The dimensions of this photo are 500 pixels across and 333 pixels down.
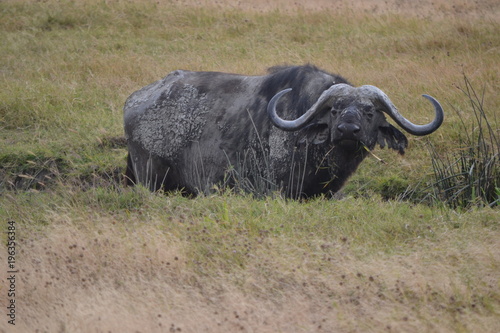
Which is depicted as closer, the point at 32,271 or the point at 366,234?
the point at 32,271

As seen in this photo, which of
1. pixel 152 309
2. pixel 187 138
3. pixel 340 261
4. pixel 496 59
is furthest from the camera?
pixel 496 59

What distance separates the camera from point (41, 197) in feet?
20.4

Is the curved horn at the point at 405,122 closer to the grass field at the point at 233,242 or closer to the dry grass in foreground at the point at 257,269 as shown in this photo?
the grass field at the point at 233,242

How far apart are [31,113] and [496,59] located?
703cm

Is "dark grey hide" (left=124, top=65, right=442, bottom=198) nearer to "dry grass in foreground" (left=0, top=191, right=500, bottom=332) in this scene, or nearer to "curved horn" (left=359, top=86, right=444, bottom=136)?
"curved horn" (left=359, top=86, right=444, bottom=136)

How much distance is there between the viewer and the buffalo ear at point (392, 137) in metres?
6.39

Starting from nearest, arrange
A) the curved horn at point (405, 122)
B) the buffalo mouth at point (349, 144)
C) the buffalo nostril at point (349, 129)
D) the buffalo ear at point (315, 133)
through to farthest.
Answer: the buffalo nostril at point (349, 129), the buffalo mouth at point (349, 144), the curved horn at point (405, 122), the buffalo ear at point (315, 133)

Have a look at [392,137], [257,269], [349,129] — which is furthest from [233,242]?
[392,137]

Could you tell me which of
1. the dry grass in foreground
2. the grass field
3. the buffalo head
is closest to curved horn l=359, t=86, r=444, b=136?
the buffalo head

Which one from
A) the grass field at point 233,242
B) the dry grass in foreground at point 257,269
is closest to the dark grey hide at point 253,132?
the grass field at point 233,242

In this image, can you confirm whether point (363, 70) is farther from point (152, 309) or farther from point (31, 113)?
point (152, 309)

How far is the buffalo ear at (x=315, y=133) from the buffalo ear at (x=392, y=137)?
0.51 metres

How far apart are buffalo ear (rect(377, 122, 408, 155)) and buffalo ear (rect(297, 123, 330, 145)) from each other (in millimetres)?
505

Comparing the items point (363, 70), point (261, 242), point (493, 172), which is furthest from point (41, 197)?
point (363, 70)
